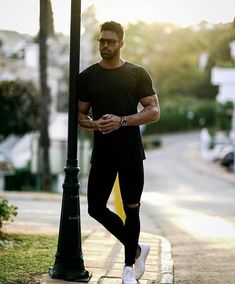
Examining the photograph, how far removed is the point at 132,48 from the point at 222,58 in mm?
13216

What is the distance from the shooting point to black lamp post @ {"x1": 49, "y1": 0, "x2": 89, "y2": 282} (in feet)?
16.5

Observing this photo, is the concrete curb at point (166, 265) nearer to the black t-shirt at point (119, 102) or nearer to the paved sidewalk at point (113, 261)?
the paved sidewalk at point (113, 261)

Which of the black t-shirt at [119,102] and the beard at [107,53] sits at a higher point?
the beard at [107,53]

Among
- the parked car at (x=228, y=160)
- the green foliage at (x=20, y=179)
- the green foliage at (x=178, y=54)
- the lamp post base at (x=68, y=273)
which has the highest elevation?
the green foliage at (x=178, y=54)

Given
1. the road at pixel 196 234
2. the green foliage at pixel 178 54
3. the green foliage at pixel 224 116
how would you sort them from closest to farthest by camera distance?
the road at pixel 196 234 → the green foliage at pixel 224 116 → the green foliage at pixel 178 54

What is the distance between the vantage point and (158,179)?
30.9 meters

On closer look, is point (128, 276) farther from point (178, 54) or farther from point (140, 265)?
point (178, 54)

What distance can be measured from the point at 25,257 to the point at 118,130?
1.90 m

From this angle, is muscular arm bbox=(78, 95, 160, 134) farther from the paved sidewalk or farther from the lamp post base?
the paved sidewalk

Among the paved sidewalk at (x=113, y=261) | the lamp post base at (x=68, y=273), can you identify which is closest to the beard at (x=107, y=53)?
the lamp post base at (x=68, y=273)

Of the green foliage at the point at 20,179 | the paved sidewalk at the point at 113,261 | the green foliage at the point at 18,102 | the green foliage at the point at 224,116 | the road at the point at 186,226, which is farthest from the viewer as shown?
the green foliage at the point at 224,116

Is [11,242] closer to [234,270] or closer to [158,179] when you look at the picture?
[234,270]

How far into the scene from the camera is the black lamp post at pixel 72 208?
5043 millimetres

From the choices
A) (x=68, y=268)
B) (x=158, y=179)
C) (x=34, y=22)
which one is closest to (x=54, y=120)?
(x=158, y=179)
